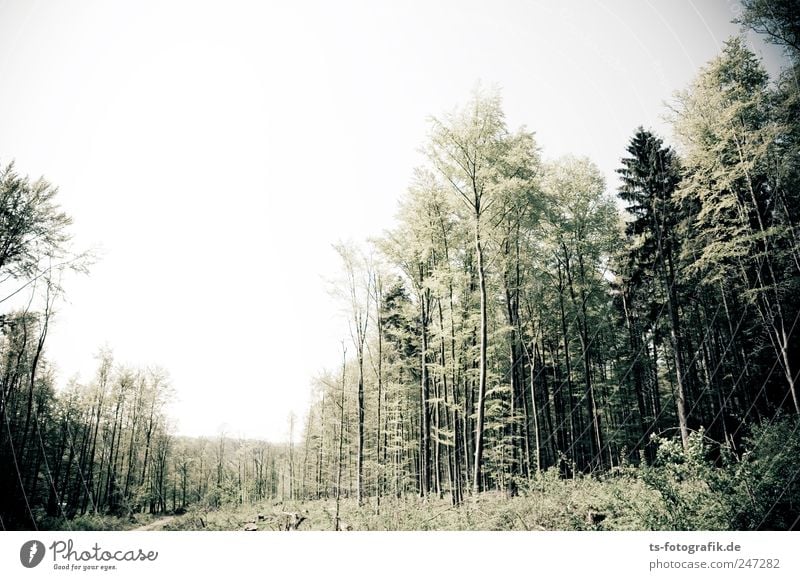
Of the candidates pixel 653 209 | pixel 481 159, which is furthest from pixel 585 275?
pixel 481 159

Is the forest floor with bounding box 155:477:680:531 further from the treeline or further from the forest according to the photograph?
the treeline

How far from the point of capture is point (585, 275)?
13172 mm

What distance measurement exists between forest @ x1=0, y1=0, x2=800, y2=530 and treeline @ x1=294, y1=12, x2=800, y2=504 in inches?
2.7

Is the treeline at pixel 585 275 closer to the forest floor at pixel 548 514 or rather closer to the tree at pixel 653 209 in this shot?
the tree at pixel 653 209

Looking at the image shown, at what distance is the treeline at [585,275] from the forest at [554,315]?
0.23ft

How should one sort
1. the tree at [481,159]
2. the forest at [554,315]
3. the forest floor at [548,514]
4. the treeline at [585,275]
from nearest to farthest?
the forest floor at [548,514] < the forest at [554,315] < the treeline at [585,275] < the tree at [481,159]

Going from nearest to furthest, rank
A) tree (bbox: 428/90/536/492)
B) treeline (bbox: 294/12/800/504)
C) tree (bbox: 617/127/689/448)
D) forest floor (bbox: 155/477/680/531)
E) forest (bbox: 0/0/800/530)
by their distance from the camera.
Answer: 1. forest floor (bbox: 155/477/680/531)
2. forest (bbox: 0/0/800/530)
3. treeline (bbox: 294/12/800/504)
4. tree (bbox: 428/90/536/492)
5. tree (bbox: 617/127/689/448)

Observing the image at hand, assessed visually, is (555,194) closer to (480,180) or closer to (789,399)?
(480,180)

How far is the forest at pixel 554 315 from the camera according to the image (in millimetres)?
5633

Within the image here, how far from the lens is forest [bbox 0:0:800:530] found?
5633 mm

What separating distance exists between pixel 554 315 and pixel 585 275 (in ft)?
7.08

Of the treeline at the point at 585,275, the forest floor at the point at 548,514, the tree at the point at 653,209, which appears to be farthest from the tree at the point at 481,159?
the tree at the point at 653,209

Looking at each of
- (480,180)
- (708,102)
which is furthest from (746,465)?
(708,102)

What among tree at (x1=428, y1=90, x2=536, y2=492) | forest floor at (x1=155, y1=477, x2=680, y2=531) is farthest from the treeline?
forest floor at (x1=155, y1=477, x2=680, y2=531)
